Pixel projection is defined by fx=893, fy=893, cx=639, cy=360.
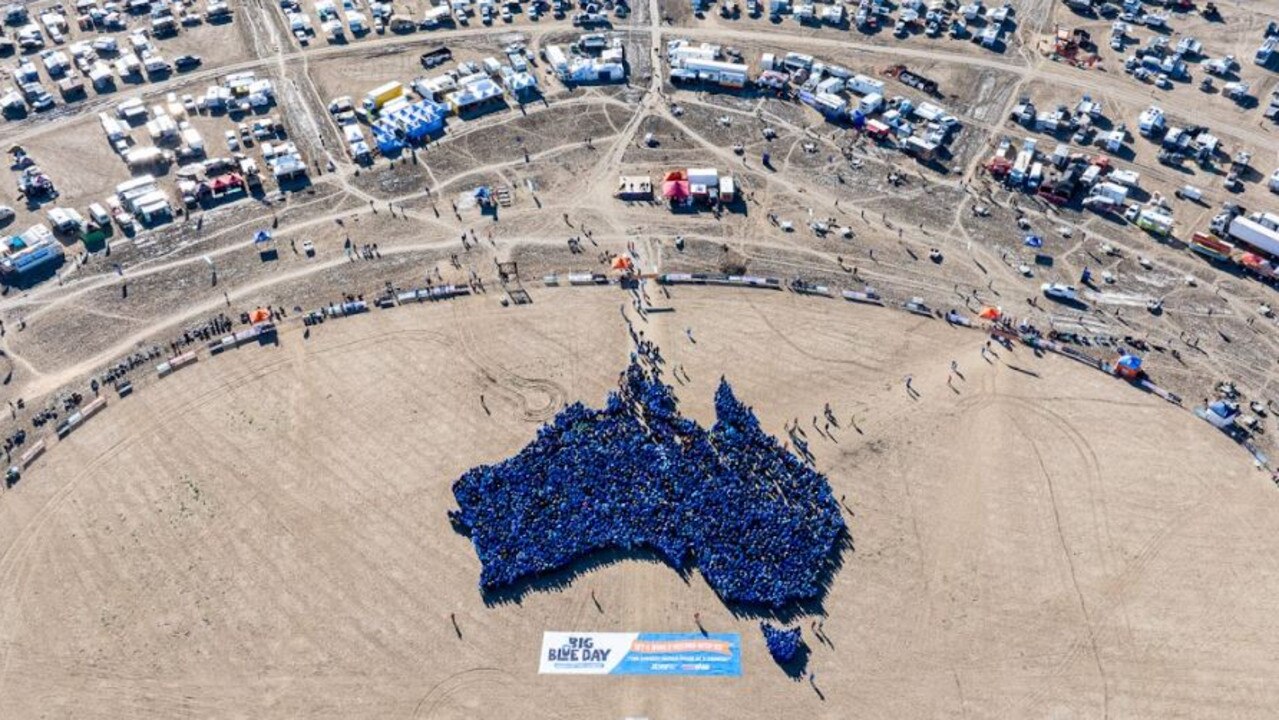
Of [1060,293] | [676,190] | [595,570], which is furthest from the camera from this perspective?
[676,190]

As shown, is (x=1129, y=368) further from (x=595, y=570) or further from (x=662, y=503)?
(x=595, y=570)

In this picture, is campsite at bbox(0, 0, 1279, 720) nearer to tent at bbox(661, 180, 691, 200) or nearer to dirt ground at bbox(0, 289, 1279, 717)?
dirt ground at bbox(0, 289, 1279, 717)

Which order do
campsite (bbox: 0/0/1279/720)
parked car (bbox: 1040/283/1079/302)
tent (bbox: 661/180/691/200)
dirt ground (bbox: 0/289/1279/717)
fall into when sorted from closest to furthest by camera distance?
dirt ground (bbox: 0/289/1279/717) → campsite (bbox: 0/0/1279/720) → parked car (bbox: 1040/283/1079/302) → tent (bbox: 661/180/691/200)

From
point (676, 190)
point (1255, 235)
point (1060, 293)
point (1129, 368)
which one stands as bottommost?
point (1129, 368)

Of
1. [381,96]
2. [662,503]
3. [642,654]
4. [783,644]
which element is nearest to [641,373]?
[662,503]

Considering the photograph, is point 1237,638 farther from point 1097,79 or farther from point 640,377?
point 1097,79

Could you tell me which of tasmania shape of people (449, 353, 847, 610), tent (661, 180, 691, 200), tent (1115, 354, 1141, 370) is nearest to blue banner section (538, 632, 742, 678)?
tasmania shape of people (449, 353, 847, 610)
